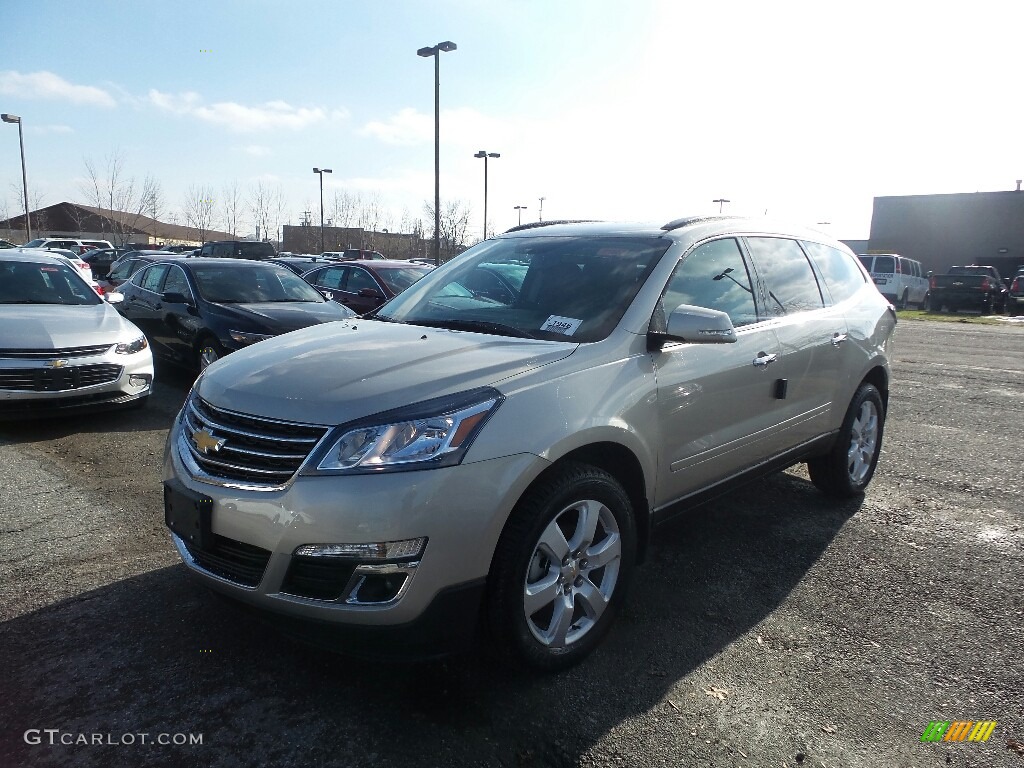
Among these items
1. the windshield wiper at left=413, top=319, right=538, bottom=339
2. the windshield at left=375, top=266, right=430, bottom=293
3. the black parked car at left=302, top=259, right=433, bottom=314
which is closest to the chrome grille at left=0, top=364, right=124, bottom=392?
the windshield wiper at left=413, top=319, right=538, bottom=339

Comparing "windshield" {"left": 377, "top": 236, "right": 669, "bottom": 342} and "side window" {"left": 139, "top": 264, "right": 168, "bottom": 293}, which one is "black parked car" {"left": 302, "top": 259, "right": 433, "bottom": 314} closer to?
"side window" {"left": 139, "top": 264, "right": 168, "bottom": 293}

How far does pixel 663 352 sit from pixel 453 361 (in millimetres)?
967

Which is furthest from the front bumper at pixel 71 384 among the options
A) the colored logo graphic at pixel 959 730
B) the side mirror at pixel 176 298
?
the colored logo graphic at pixel 959 730

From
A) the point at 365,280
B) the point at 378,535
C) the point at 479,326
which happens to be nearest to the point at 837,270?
the point at 479,326

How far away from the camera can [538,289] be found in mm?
3762

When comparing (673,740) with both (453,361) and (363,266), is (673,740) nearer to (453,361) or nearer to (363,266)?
(453,361)

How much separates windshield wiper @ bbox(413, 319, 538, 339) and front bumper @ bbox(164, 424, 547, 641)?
0.89m

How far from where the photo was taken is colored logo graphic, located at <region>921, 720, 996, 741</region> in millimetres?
2596

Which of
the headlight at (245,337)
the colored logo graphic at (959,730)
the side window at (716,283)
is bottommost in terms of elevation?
the colored logo graphic at (959,730)

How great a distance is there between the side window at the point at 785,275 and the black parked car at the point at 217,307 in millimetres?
5195

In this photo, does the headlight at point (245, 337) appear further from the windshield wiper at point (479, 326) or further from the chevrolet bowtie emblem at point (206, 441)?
the chevrolet bowtie emblem at point (206, 441)

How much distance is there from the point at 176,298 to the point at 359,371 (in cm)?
667

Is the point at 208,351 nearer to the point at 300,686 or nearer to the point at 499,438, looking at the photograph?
the point at 300,686

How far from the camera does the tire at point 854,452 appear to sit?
195 inches
